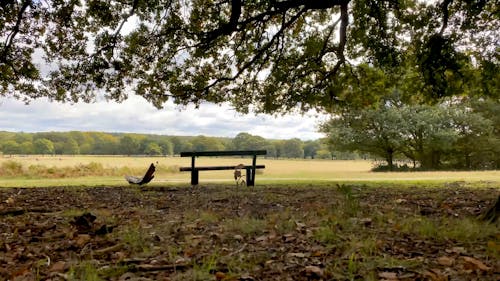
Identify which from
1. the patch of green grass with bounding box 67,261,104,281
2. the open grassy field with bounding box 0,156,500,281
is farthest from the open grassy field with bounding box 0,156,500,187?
the patch of green grass with bounding box 67,261,104,281

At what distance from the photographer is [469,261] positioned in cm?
353

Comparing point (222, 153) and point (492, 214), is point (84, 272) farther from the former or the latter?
point (222, 153)

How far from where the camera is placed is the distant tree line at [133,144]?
60.8 metres

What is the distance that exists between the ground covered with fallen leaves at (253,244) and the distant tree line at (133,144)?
45.8 metres

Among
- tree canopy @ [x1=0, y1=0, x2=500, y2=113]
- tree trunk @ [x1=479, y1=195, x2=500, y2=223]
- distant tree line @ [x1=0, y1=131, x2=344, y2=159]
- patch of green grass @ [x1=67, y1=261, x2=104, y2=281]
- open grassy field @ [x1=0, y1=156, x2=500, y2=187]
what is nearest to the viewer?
patch of green grass @ [x1=67, y1=261, x2=104, y2=281]

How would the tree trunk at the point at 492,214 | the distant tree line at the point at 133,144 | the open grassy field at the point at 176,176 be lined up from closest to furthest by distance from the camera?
the tree trunk at the point at 492,214 < the open grassy field at the point at 176,176 < the distant tree line at the point at 133,144

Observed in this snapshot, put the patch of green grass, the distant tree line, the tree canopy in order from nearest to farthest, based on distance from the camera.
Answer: the patch of green grass → the tree canopy → the distant tree line

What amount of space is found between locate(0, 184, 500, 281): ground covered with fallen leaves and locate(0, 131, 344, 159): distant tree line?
45.8 meters

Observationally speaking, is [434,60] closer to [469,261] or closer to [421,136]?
[469,261]

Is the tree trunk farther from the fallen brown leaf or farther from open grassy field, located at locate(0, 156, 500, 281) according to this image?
the fallen brown leaf

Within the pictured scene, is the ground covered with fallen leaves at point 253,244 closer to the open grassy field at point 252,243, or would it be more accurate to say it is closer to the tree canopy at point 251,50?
the open grassy field at point 252,243

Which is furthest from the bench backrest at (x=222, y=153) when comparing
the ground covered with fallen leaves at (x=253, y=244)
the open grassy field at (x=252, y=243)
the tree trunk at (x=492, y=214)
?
the tree trunk at (x=492, y=214)

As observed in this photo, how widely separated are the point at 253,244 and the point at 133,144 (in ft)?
212

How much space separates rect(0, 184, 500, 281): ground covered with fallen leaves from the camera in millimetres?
3418
